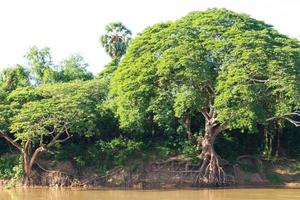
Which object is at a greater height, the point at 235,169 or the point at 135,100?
the point at 135,100

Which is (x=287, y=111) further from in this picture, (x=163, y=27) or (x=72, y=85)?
(x=72, y=85)

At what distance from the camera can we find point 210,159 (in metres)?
23.6

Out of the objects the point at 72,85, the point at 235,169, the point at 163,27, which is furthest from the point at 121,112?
the point at 235,169

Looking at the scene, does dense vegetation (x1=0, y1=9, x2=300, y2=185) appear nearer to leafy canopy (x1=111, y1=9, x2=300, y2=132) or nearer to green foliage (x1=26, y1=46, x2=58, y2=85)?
leafy canopy (x1=111, y1=9, x2=300, y2=132)

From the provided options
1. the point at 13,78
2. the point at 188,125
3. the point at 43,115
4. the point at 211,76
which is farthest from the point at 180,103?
the point at 13,78

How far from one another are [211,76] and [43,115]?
765cm

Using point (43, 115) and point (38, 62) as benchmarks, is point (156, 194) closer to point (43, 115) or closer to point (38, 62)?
point (43, 115)

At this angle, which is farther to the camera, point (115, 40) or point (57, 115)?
point (115, 40)

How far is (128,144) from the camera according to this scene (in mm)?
25078

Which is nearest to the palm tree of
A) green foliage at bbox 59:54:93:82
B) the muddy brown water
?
green foliage at bbox 59:54:93:82

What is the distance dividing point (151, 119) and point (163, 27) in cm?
458

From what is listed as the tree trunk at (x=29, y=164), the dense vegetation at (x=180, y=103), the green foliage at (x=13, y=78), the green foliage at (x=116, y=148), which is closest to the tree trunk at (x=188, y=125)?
the dense vegetation at (x=180, y=103)

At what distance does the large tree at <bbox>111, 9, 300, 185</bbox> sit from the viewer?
21484mm

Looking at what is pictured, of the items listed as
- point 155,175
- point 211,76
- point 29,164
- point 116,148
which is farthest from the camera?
point 116,148
